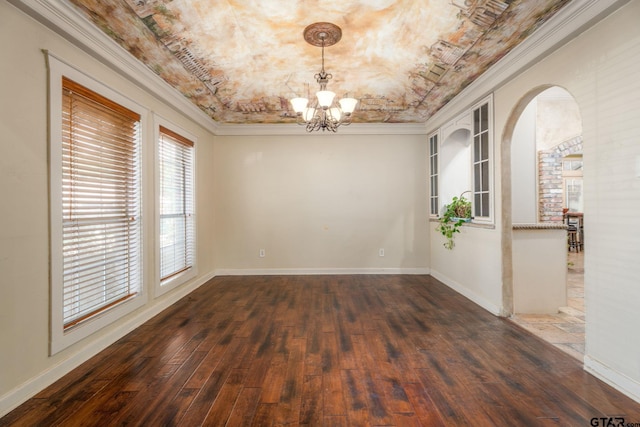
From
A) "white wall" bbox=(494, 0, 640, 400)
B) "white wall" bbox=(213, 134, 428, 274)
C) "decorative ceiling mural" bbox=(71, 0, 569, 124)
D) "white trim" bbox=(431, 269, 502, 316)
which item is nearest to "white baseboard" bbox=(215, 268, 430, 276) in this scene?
"white wall" bbox=(213, 134, 428, 274)

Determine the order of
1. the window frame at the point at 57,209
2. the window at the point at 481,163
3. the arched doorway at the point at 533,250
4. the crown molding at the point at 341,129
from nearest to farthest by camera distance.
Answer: the window frame at the point at 57,209
the arched doorway at the point at 533,250
the window at the point at 481,163
the crown molding at the point at 341,129

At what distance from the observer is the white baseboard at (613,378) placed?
2.06m

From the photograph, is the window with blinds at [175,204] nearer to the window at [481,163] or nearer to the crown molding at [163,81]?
the crown molding at [163,81]

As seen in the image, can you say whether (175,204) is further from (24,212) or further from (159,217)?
(24,212)

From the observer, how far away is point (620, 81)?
217cm

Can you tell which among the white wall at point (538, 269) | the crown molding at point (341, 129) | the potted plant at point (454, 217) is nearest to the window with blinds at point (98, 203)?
the crown molding at point (341, 129)

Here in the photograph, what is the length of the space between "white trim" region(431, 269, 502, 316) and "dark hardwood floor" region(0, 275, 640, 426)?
180 millimetres

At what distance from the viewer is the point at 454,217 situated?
4820 mm

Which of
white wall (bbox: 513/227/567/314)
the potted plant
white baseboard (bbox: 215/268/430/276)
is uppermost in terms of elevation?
the potted plant

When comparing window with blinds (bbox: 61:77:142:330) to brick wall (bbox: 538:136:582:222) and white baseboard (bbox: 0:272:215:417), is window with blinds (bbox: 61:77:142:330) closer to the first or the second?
white baseboard (bbox: 0:272:215:417)

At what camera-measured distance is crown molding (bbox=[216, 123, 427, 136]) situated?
571 cm

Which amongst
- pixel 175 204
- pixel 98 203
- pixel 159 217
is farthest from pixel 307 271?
pixel 98 203

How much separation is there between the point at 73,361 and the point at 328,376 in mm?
2089

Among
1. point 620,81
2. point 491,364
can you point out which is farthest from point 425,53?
point 491,364
